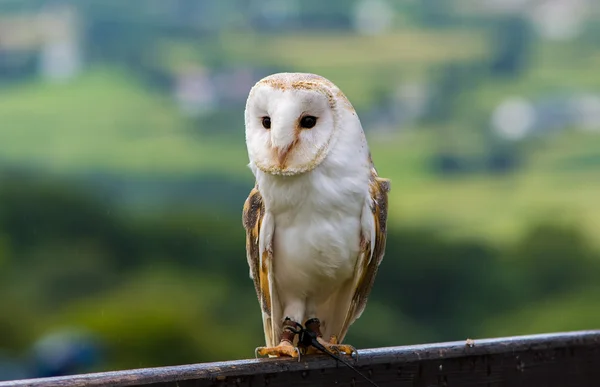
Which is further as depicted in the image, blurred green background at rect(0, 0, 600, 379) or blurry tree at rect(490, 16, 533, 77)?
blurry tree at rect(490, 16, 533, 77)

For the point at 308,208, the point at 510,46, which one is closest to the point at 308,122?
the point at 308,208

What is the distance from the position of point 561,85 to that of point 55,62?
302 centimetres

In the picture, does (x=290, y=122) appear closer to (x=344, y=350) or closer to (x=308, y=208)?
(x=308, y=208)

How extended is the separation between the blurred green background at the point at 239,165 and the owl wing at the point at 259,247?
9.46 feet

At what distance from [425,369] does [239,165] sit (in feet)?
11.6

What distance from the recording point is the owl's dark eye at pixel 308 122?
2.00 m

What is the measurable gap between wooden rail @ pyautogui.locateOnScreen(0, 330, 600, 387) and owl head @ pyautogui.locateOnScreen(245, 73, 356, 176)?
1.37 feet

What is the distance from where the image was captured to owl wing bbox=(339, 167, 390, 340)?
6.97 ft

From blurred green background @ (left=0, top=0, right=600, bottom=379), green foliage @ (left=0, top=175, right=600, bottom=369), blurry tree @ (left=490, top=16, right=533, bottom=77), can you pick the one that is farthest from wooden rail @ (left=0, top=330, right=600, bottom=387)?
blurry tree @ (left=490, top=16, right=533, bottom=77)

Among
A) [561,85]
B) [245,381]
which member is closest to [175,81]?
[561,85]

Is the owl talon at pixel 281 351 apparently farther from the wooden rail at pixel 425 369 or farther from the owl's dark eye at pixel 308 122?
the owl's dark eye at pixel 308 122

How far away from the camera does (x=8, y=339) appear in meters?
5.23

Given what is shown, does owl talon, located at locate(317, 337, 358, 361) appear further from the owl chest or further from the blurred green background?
the blurred green background

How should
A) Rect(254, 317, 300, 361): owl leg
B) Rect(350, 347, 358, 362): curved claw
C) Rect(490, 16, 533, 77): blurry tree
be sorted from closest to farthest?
Rect(350, 347, 358, 362): curved claw < Rect(254, 317, 300, 361): owl leg < Rect(490, 16, 533, 77): blurry tree
